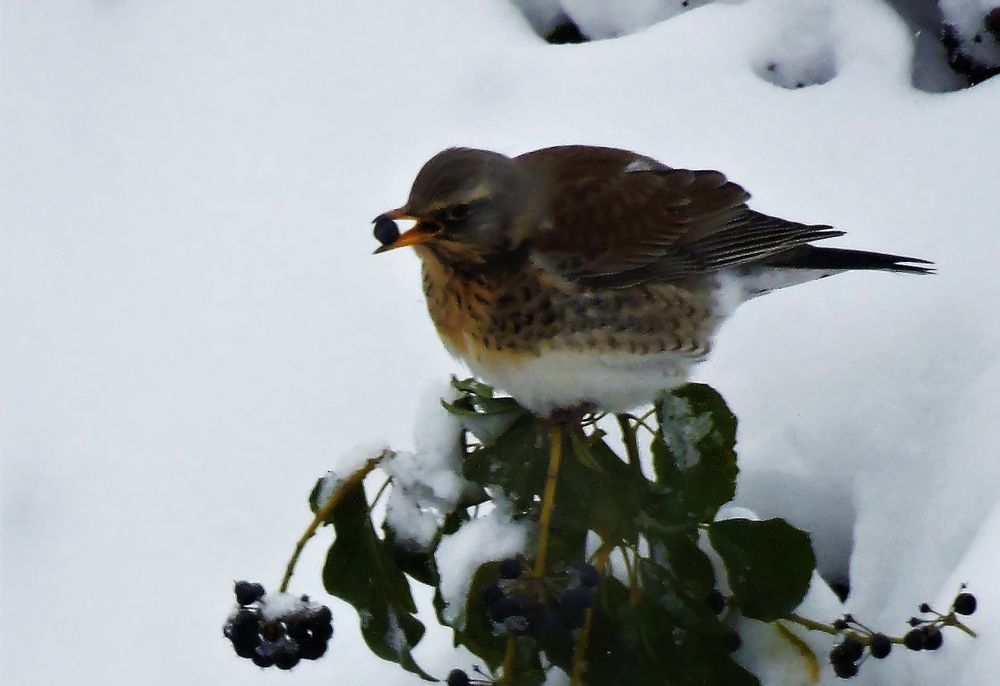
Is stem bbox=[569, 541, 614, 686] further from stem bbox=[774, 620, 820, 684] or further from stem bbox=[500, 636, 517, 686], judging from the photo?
stem bbox=[774, 620, 820, 684]

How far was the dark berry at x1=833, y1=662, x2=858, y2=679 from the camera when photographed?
175cm

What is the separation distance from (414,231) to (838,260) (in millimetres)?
791

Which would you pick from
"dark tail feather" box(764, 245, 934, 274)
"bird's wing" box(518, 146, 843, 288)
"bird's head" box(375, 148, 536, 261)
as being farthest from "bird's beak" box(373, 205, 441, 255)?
"dark tail feather" box(764, 245, 934, 274)

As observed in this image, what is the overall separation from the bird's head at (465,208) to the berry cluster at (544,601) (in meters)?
0.53

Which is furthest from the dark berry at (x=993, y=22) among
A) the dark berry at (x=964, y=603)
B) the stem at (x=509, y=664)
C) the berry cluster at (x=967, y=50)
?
the stem at (x=509, y=664)

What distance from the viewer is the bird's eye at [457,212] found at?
1.80m

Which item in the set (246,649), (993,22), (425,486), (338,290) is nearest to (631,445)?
(425,486)

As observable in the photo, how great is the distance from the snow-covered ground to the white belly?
1.29 ft

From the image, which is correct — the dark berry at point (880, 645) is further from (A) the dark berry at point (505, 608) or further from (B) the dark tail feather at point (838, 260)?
(B) the dark tail feather at point (838, 260)

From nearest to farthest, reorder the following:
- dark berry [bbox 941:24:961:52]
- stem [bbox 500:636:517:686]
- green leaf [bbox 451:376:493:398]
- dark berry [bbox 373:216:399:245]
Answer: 1. stem [bbox 500:636:517:686]
2. dark berry [bbox 373:216:399:245]
3. green leaf [bbox 451:376:493:398]
4. dark berry [bbox 941:24:961:52]

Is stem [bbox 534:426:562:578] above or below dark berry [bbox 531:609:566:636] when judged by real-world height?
above

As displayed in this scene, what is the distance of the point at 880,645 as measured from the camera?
1.69 metres

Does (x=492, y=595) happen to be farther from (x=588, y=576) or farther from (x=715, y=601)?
(x=715, y=601)

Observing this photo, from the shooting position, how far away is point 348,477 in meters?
Result: 1.76
